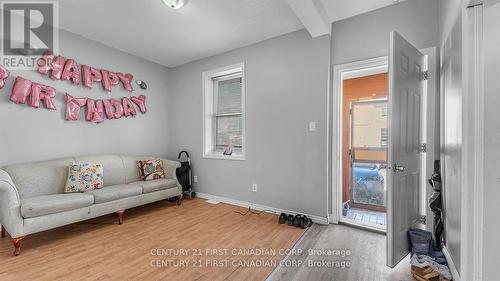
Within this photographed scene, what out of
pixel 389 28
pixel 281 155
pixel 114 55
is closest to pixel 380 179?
pixel 281 155

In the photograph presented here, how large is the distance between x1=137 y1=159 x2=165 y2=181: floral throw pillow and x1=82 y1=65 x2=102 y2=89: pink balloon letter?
138cm

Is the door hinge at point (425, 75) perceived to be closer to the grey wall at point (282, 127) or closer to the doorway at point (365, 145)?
the grey wall at point (282, 127)

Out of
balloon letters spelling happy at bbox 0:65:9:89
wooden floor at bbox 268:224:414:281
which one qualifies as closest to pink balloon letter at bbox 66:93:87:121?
balloon letters spelling happy at bbox 0:65:9:89

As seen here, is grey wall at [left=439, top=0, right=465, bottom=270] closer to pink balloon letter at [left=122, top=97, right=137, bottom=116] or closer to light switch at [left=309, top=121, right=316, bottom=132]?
light switch at [left=309, top=121, right=316, bottom=132]

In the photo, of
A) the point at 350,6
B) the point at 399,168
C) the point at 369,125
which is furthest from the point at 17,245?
the point at 369,125

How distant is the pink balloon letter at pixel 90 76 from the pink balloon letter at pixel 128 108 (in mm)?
470

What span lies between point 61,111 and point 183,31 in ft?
6.60

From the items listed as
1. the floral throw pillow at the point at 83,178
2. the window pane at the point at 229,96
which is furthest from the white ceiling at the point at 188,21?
the floral throw pillow at the point at 83,178

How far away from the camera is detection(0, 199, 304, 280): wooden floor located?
176 cm

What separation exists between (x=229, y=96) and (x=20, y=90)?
273cm

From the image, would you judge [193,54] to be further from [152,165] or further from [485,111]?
[485,111]

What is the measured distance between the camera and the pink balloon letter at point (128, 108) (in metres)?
3.58

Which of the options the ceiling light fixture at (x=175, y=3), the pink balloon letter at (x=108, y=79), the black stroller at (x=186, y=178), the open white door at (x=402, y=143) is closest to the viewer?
the open white door at (x=402, y=143)

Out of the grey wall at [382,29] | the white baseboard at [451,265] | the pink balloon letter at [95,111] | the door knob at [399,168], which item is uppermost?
the grey wall at [382,29]
